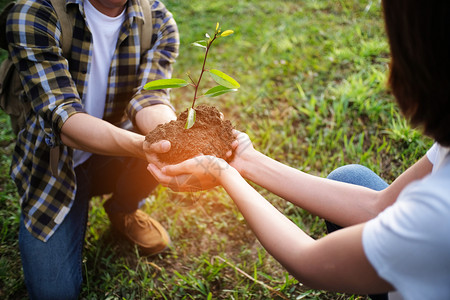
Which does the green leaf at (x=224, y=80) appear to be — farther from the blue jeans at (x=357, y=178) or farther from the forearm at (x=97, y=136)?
the blue jeans at (x=357, y=178)

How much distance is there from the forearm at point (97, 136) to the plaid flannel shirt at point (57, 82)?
0.05 m

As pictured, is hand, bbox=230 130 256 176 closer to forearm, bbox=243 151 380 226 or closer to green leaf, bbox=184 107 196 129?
forearm, bbox=243 151 380 226

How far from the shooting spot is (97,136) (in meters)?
1.66

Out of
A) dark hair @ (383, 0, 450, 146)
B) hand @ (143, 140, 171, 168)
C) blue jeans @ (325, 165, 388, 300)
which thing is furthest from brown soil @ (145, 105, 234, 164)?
dark hair @ (383, 0, 450, 146)

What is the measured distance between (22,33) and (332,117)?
2350 mm

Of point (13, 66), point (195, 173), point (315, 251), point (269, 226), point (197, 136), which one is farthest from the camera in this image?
point (13, 66)

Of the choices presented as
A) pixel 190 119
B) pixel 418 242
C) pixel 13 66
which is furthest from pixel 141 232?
pixel 418 242

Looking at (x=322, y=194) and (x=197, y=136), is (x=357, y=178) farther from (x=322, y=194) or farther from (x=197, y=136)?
(x=197, y=136)

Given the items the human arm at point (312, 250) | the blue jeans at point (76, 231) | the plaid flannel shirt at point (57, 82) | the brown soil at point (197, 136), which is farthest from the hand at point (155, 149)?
the blue jeans at point (76, 231)

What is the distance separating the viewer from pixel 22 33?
5.26 feet

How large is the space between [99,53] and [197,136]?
76 centimetres

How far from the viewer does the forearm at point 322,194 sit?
147 cm

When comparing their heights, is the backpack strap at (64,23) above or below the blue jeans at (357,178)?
above

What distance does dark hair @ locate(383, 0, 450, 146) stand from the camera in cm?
91
